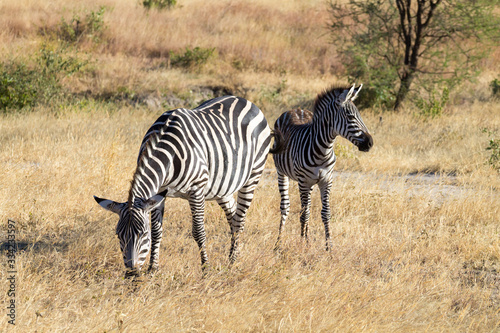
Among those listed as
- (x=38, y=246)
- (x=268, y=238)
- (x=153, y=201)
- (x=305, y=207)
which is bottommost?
(x=38, y=246)

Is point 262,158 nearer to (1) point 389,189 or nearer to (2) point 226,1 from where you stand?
(1) point 389,189

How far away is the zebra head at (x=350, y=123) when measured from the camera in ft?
19.3

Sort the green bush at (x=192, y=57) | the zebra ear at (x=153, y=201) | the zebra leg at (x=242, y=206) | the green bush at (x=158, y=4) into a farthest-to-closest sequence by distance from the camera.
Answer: the green bush at (x=158, y=4)
the green bush at (x=192, y=57)
the zebra leg at (x=242, y=206)
the zebra ear at (x=153, y=201)

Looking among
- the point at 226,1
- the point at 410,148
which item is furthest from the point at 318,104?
the point at 226,1

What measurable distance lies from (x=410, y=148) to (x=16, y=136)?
834cm

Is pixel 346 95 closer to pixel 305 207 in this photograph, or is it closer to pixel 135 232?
pixel 305 207

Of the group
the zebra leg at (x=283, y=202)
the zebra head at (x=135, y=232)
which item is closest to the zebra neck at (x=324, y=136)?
the zebra leg at (x=283, y=202)

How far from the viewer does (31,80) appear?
43.5 feet

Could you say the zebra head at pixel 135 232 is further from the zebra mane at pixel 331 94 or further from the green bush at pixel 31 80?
the green bush at pixel 31 80

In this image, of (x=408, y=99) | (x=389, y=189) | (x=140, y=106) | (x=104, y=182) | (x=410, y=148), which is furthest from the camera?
(x=408, y=99)

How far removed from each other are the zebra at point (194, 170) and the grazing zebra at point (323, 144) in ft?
1.52

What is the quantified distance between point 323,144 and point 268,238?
1347mm

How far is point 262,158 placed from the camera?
5980 mm

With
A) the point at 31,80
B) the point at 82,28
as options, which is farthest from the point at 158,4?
the point at 31,80
